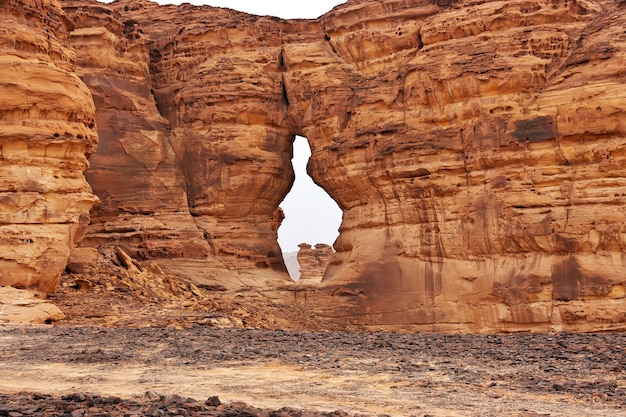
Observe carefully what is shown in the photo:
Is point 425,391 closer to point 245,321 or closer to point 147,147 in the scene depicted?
point 245,321

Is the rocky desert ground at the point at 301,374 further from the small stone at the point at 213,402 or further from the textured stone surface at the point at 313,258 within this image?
the textured stone surface at the point at 313,258

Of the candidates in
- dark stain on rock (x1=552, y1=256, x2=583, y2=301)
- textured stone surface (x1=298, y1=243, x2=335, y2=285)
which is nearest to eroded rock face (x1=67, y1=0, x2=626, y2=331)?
dark stain on rock (x1=552, y1=256, x2=583, y2=301)

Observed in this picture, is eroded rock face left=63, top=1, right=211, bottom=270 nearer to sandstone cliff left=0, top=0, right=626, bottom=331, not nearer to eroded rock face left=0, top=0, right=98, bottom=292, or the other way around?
sandstone cliff left=0, top=0, right=626, bottom=331

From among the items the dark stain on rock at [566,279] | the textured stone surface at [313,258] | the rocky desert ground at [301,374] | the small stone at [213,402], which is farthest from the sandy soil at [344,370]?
the textured stone surface at [313,258]

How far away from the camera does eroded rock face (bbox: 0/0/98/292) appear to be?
21812 millimetres

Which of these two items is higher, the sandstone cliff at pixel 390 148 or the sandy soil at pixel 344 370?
the sandstone cliff at pixel 390 148

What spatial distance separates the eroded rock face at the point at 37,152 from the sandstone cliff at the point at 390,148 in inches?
32.9

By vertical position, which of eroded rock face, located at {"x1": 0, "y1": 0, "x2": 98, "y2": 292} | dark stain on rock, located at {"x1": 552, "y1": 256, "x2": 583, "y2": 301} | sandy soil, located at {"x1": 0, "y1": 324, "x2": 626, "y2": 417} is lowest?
sandy soil, located at {"x1": 0, "y1": 324, "x2": 626, "y2": 417}

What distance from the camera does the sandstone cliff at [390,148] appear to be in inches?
1022

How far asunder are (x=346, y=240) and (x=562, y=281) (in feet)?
31.0

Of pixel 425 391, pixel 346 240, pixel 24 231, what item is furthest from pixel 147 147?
pixel 425 391

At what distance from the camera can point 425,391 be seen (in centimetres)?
866

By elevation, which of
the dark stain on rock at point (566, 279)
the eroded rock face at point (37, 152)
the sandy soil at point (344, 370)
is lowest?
the sandy soil at point (344, 370)

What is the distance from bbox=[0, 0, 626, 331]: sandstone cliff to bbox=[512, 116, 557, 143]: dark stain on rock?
0.05 meters
